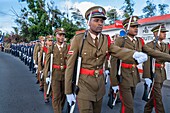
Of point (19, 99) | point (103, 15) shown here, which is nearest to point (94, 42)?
point (103, 15)

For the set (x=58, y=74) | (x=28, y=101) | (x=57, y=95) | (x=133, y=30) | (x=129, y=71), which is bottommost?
(x=28, y=101)

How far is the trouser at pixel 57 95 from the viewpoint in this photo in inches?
209

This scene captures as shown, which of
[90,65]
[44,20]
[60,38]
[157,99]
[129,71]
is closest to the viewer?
[90,65]

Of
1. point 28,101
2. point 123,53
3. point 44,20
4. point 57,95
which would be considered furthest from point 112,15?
point 123,53

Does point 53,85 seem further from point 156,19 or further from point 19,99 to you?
point 156,19

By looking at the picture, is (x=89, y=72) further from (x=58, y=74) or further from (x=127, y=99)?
(x=58, y=74)

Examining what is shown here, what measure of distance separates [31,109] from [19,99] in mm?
1260

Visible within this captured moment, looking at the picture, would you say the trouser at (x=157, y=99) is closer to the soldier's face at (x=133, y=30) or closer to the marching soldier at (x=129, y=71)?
the marching soldier at (x=129, y=71)

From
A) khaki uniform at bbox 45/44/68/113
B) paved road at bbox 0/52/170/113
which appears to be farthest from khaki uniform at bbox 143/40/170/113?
khaki uniform at bbox 45/44/68/113

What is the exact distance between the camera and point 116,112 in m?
5.76

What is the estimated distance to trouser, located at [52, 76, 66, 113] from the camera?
532 centimetres

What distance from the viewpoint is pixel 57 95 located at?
211 inches

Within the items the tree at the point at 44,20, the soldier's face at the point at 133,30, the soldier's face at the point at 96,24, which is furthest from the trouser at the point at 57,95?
the tree at the point at 44,20

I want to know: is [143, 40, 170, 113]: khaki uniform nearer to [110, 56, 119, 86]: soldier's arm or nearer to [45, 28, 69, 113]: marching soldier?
[110, 56, 119, 86]: soldier's arm
